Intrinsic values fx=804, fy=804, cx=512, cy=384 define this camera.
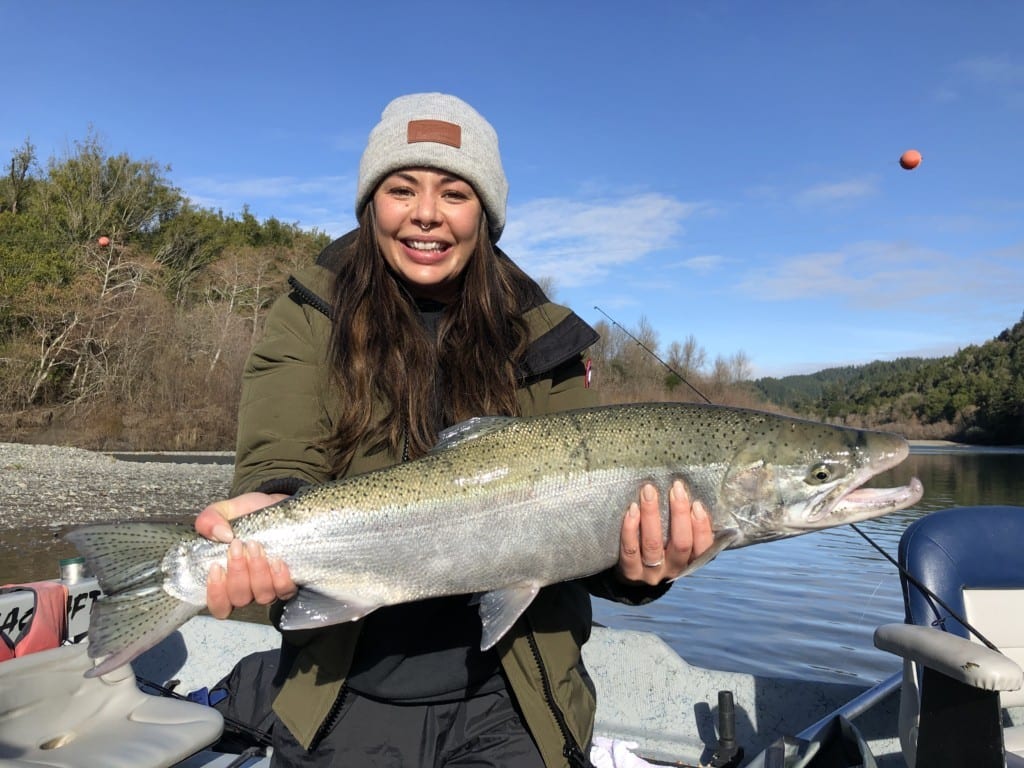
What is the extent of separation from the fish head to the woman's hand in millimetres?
172

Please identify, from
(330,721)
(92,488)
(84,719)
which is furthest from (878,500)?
(92,488)

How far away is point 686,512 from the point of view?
9.23 ft

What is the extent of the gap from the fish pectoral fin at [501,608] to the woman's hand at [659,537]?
1.16 feet

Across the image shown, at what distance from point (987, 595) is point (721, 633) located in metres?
7.87

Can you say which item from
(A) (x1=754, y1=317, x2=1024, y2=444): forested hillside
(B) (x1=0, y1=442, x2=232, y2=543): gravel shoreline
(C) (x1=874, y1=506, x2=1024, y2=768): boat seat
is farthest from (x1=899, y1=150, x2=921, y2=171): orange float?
(A) (x1=754, y1=317, x2=1024, y2=444): forested hillside

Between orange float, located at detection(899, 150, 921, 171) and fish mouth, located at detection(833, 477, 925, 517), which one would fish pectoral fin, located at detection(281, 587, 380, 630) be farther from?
orange float, located at detection(899, 150, 921, 171)

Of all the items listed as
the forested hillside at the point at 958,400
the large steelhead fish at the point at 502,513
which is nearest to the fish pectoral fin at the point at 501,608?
the large steelhead fish at the point at 502,513

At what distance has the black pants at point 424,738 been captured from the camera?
8.55 ft

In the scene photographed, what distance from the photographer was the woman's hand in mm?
2779

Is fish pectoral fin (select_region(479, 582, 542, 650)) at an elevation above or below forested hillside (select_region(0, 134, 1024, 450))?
below

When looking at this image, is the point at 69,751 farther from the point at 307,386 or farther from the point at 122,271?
the point at 122,271

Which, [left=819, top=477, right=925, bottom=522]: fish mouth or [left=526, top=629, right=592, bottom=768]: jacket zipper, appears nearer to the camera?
[left=526, top=629, right=592, bottom=768]: jacket zipper

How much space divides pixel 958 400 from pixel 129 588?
388 ft

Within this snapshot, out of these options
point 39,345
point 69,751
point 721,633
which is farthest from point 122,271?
point 69,751
